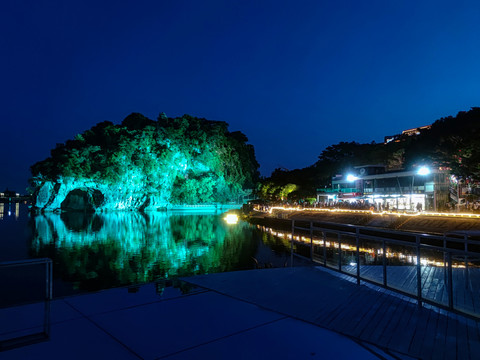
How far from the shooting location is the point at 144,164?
5384 cm

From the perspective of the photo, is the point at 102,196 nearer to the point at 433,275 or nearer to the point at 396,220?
the point at 396,220

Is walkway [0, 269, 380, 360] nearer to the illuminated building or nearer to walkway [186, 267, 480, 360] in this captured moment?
walkway [186, 267, 480, 360]

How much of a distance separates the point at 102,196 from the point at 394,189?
51.7m

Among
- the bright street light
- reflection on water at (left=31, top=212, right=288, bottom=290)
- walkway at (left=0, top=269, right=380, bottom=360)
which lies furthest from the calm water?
the bright street light

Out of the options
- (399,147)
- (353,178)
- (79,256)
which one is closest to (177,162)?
(353,178)

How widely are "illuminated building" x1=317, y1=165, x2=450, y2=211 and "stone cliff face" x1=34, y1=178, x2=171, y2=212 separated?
1249 inches

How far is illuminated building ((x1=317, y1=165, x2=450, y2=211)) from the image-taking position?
35.2 m

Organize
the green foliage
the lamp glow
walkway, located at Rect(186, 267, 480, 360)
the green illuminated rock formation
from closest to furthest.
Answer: walkway, located at Rect(186, 267, 480, 360)
the green foliage
the lamp glow
the green illuminated rock formation

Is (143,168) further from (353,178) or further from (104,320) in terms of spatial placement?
(104,320)

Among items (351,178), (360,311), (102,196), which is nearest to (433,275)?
(360,311)

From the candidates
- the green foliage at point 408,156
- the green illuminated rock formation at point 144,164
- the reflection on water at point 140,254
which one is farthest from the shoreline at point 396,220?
the green illuminated rock formation at point 144,164

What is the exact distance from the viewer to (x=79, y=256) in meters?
16.0

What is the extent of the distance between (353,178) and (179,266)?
41757mm

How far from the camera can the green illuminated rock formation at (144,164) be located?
2077 inches
